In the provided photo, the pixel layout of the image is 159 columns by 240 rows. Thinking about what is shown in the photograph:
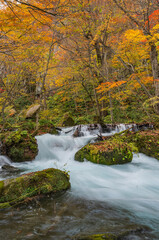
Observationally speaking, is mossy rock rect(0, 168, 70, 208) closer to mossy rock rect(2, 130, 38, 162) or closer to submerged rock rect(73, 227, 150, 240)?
submerged rock rect(73, 227, 150, 240)

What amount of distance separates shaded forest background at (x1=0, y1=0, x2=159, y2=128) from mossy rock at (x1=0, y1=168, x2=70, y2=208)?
9.88 ft

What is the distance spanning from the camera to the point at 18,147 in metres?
6.61

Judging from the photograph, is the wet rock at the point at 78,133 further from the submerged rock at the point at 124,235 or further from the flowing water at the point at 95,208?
the submerged rock at the point at 124,235

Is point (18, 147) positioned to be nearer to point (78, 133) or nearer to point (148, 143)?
point (78, 133)

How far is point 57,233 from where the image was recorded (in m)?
2.11

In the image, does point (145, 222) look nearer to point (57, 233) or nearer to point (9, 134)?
point (57, 233)

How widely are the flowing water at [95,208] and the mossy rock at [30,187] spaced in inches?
7.7

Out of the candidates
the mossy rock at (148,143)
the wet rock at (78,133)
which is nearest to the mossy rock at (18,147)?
the wet rock at (78,133)

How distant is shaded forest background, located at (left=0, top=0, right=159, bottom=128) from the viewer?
5556mm

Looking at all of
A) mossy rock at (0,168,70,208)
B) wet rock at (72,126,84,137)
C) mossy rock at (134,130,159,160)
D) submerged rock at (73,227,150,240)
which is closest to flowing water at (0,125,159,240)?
submerged rock at (73,227,150,240)

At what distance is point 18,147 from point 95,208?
186 inches

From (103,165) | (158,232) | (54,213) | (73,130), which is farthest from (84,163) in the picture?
(73,130)

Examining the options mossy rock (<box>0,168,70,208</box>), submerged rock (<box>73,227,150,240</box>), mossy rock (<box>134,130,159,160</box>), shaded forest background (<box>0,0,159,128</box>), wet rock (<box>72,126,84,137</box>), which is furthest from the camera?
wet rock (<box>72,126,84,137</box>)

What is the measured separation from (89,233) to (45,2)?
311 inches
